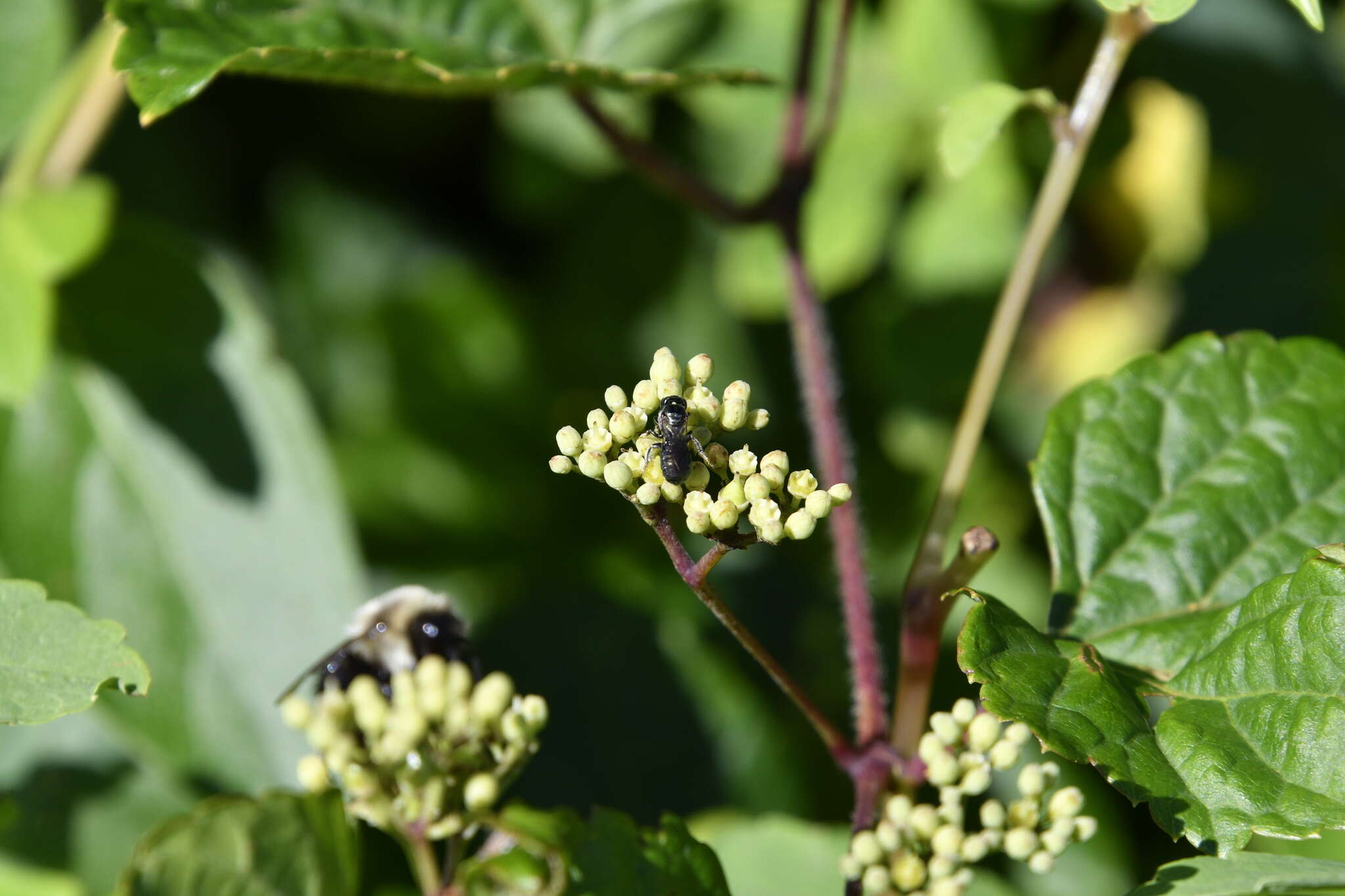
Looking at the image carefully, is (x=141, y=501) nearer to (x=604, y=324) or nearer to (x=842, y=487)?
(x=604, y=324)

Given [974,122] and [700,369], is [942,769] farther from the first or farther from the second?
[974,122]

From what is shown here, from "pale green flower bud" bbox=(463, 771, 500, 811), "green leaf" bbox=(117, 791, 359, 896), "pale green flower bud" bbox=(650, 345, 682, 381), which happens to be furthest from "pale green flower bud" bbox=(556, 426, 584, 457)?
"green leaf" bbox=(117, 791, 359, 896)

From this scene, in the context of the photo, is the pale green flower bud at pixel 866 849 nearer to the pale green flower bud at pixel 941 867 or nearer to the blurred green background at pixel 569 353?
the pale green flower bud at pixel 941 867

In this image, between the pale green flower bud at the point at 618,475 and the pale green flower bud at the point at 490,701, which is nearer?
the pale green flower bud at the point at 618,475

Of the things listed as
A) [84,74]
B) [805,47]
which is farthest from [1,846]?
[805,47]

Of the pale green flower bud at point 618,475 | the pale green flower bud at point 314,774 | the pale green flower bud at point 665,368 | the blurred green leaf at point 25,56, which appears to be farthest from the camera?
the blurred green leaf at point 25,56

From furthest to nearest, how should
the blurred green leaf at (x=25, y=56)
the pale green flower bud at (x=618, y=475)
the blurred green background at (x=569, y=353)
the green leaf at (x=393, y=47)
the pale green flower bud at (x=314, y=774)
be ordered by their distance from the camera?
the blurred green leaf at (x=25, y=56) < the blurred green background at (x=569, y=353) < the green leaf at (x=393, y=47) < the pale green flower bud at (x=314, y=774) < the pale green flower bud at (x=618, y=475)

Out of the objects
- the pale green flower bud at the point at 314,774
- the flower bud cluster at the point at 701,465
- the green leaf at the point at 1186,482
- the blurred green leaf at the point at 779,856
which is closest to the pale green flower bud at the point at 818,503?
the flower bud cluster at the point at 701,465

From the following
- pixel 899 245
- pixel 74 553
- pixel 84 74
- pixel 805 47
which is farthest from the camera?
pixel 899 245
